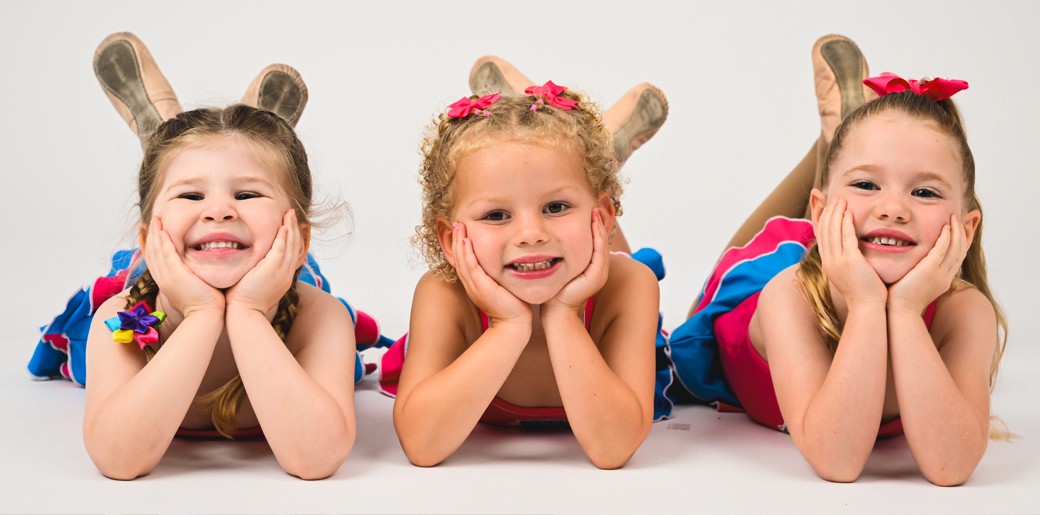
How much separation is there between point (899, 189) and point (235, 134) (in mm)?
1510

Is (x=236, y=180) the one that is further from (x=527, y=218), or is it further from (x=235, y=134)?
(x=527, y=218)

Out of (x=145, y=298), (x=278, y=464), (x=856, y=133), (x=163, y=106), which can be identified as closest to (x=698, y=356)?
(x=856, y=133)

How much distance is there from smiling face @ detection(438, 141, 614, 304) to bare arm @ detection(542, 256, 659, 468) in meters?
0.09

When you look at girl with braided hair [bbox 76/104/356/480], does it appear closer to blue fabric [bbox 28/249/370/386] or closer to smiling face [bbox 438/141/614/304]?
smiling face [bbox 438/141/614/304]

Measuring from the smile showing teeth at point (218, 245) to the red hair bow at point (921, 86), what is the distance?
1547mm

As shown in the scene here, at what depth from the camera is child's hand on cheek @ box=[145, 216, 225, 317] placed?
102 inches

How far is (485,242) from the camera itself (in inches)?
106

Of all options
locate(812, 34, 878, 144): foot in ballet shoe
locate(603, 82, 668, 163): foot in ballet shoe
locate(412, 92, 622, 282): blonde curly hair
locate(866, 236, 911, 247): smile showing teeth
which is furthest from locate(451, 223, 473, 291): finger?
locate(812, 34, 878, 144): foot in ballet shoe

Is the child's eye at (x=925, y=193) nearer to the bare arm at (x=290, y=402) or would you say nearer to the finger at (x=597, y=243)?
the finger at (x=597, y=243)

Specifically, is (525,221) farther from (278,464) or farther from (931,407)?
(931,407)

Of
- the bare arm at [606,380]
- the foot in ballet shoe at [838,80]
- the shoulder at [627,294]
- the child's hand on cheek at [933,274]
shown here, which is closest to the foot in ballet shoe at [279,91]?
the shoulder at [627,294]

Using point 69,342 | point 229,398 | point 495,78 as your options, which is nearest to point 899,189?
point 229,398

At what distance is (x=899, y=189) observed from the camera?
8.63ft

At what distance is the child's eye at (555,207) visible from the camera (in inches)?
107
